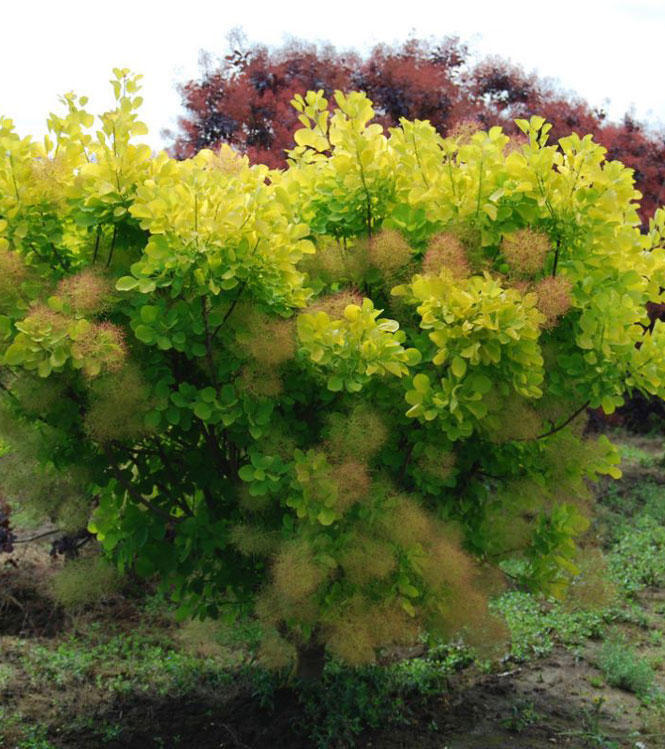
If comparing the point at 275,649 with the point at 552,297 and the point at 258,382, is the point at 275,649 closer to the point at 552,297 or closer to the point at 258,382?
the point at 258,382

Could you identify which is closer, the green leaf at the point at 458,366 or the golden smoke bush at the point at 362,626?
the green leaf at the point at 458,366

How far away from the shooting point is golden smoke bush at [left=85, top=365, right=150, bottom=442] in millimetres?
2859

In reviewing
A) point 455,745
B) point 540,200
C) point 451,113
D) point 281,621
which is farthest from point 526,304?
point 451,113

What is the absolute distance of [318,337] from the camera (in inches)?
107

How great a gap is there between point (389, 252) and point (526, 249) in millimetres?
443

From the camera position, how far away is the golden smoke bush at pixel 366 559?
2.93 meters

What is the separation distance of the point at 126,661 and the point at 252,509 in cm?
182

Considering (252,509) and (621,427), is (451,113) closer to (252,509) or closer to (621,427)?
(252,509)

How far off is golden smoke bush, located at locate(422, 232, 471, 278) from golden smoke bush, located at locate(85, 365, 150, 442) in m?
1.00

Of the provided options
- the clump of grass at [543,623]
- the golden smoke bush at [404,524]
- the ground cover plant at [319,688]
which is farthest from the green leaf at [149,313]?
the clump of grass at [543,623]

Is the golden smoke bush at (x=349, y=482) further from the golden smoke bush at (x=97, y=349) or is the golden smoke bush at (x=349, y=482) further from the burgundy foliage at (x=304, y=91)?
the burgundy foliage at (x=304, y=91)

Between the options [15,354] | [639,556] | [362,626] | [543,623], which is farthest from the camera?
[639,556]

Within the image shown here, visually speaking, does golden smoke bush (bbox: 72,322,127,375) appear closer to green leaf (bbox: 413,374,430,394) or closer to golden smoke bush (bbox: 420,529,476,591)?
green leaf (bbox: 413,374,430,394)

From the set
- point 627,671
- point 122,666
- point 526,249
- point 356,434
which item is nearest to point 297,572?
point 356,434
